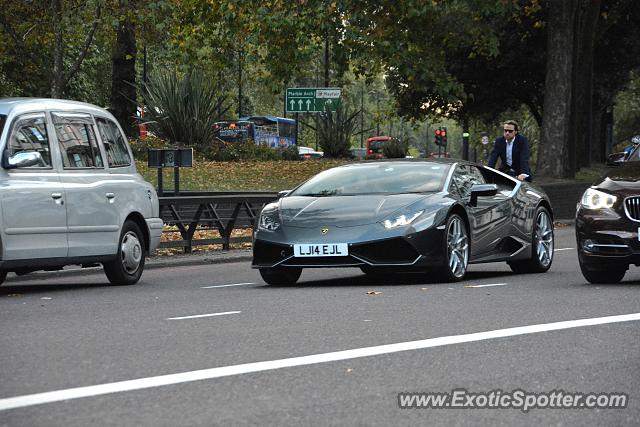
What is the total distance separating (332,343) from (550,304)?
321 cm

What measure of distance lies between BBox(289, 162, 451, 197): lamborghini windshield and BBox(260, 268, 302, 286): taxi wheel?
825 millimetres

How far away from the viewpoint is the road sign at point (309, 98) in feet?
126

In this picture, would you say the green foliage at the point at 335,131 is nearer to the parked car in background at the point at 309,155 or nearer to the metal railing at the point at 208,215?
the parked car in background at the point at 309,155

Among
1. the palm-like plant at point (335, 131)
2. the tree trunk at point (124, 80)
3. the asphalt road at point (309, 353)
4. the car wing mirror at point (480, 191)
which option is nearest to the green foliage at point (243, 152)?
the palm-like plant at point (335, 131)

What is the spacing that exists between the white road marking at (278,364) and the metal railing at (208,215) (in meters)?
11.5

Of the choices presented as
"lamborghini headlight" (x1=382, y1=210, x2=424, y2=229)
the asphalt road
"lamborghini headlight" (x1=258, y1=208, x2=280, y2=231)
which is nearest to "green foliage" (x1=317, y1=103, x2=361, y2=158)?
"lamborghini headlight" (x1=258, y1=208, x2=280, y2=231)

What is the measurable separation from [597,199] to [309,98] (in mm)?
25405

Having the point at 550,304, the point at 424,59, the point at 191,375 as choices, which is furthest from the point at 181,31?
the point at 191,375

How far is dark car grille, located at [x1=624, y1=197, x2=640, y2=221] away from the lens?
13305 millimetres

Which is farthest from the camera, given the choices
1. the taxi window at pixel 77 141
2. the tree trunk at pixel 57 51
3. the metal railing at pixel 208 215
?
the tree trunk at pixel 57 51

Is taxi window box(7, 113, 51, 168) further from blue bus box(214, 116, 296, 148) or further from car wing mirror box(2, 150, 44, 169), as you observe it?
blue bus box(214, 116, 296, 148)

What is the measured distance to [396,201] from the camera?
1406 centimetres

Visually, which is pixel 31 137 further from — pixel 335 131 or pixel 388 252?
pixel 335 131

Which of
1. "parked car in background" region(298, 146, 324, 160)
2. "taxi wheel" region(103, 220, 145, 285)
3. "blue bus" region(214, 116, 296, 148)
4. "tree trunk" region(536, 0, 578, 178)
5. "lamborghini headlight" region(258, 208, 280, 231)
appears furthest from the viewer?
"blue bus" region(214, 116, 296, 148)
